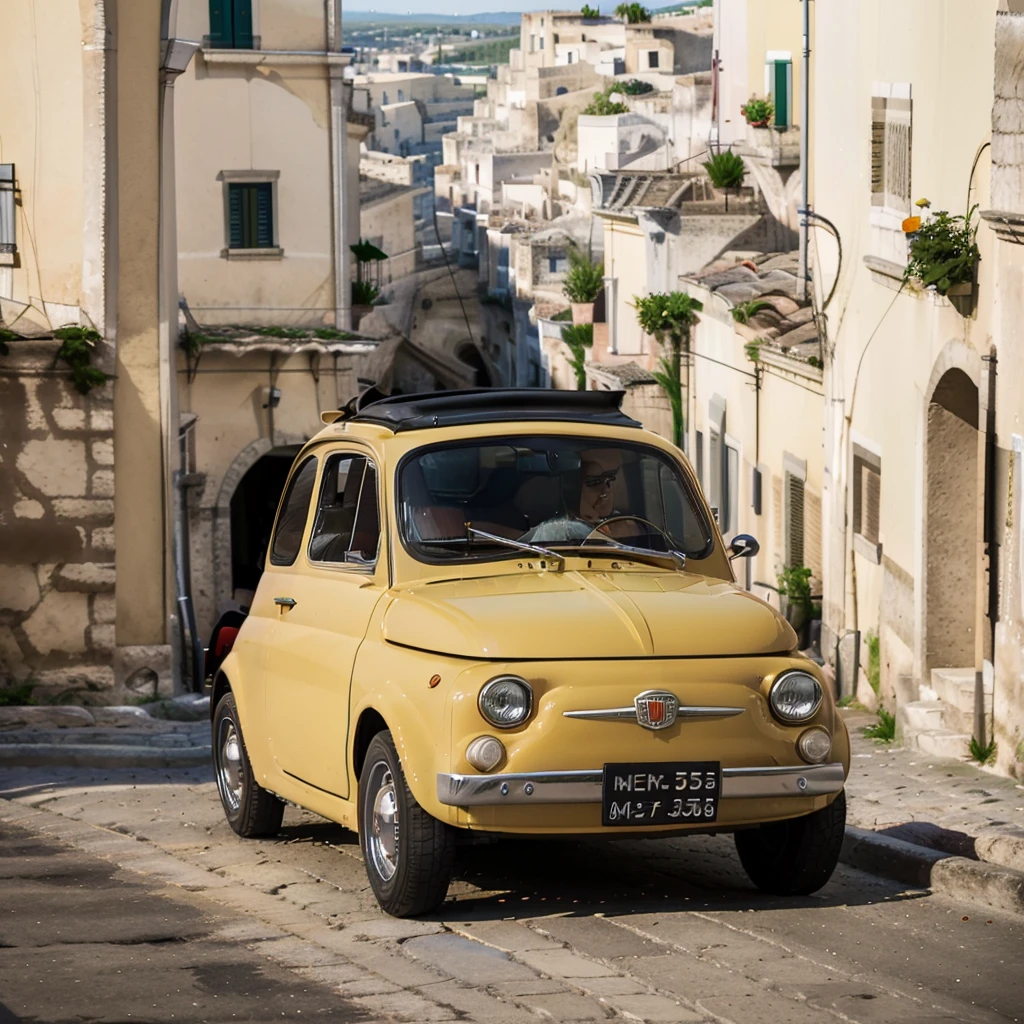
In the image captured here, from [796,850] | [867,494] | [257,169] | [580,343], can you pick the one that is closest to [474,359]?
[580,343]

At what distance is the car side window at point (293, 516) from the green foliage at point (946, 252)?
5672 millimetres

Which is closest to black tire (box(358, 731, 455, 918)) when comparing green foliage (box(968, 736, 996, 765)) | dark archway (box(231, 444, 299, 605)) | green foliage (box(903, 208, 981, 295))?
green foliage (box(968, 736, 996, 765))

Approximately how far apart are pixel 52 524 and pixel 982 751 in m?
8.49

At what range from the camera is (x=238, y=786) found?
1021cm

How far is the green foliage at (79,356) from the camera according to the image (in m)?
17.4

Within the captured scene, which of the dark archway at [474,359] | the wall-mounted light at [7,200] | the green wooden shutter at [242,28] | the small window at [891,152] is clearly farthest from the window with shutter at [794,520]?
the dark archway at [474,359]

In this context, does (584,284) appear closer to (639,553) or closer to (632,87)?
(639,553)

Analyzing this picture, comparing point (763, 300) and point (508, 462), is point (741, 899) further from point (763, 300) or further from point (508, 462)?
point (763, 300)

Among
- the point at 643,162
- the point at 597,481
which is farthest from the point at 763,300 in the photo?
the point at 643,162

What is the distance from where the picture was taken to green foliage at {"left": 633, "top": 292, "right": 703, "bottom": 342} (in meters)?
30.6

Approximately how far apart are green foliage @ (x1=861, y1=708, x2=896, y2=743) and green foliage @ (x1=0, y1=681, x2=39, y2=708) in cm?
726

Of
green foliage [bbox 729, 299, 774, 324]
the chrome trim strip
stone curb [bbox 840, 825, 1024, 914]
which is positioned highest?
green foliage [bbox 729, 299, 774, 324]

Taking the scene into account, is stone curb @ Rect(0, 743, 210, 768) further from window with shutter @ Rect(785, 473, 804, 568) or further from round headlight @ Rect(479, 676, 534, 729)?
window with shutter @ Rect(785, 473, 804, 568)

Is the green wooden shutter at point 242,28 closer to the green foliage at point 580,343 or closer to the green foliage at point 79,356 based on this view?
the green foliage at point 79,356
